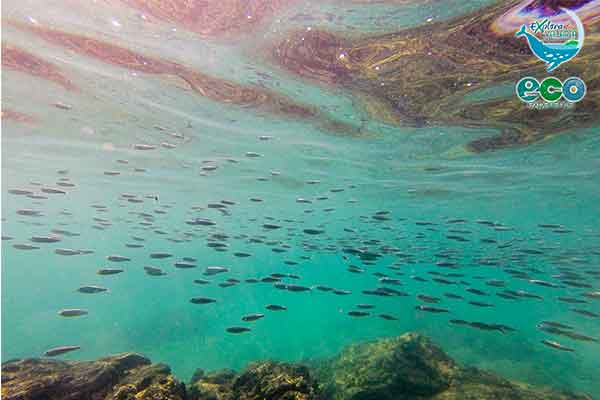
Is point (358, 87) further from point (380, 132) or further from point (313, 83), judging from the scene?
point (380, 132)

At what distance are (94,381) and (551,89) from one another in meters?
15.8

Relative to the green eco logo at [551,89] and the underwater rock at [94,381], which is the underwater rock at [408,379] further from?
the green eco logo at [551,89]

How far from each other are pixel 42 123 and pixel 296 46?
621 inches

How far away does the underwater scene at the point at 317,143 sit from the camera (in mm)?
7984

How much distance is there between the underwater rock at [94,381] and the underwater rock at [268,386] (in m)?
1.20

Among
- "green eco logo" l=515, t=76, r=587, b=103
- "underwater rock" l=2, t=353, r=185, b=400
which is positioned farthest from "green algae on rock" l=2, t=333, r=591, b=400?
"green eco logo" l=515, t=76, r=587, b=103

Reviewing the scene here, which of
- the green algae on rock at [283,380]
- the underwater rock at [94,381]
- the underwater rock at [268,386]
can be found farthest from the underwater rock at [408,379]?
the underwater rock at [94,381]

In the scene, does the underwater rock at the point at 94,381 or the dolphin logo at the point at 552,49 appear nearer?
the underwater rock at the point at 94,381

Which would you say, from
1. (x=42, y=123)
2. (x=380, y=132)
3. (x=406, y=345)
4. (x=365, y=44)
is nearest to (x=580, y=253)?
(x=380, y=132)

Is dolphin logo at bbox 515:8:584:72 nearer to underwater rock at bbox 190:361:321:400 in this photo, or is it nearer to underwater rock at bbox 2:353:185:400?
underwater rock at bbox 190:361:321:400

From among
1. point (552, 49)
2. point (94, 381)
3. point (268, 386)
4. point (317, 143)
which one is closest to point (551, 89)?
point (552, 49)

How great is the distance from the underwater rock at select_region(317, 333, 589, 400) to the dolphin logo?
9244 mm

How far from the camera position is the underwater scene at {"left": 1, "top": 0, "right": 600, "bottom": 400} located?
7.98m

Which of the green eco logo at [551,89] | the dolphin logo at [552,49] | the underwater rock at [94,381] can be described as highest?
the dolphin logo at [552,49]
